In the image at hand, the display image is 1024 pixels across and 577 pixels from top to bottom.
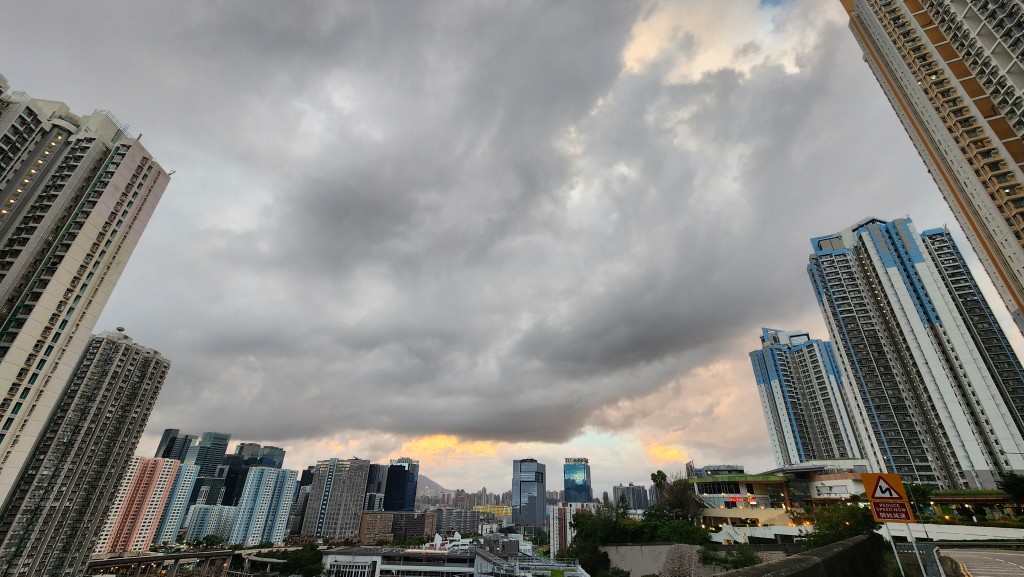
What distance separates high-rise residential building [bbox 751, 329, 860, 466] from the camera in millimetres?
94938

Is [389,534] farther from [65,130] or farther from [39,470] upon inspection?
[65,130]

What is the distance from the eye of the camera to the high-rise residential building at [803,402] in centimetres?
9494

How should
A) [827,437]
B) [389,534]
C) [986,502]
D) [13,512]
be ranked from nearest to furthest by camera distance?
1. [986,502]
2. [13,512]
3. [827,437]
4. [389,534]

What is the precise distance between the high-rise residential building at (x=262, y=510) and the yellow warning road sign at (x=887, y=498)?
237372 mm

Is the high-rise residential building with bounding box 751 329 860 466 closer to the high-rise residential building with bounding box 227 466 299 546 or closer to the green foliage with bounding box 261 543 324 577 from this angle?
the green foliage with bounding box 261 543 324 577

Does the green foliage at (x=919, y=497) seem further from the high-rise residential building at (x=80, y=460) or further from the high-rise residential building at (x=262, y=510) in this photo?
the high-rise residential building at (x=262, y=510)

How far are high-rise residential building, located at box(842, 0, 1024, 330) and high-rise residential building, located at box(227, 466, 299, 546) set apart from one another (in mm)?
246201

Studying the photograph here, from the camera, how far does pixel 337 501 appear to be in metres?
172

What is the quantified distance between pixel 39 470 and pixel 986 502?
130m

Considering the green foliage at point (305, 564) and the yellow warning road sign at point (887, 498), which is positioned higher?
the yellow warning road sign at point (887, 498)

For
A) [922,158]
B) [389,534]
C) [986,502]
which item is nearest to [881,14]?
[922,158]

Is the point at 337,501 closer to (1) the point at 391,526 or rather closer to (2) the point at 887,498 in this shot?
(1) the point at 391,526

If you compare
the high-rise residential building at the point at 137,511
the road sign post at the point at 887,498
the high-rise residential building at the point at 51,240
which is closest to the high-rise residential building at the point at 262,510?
the high-rise residential building at the point at 137,511

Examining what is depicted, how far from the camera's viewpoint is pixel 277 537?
189625mm
